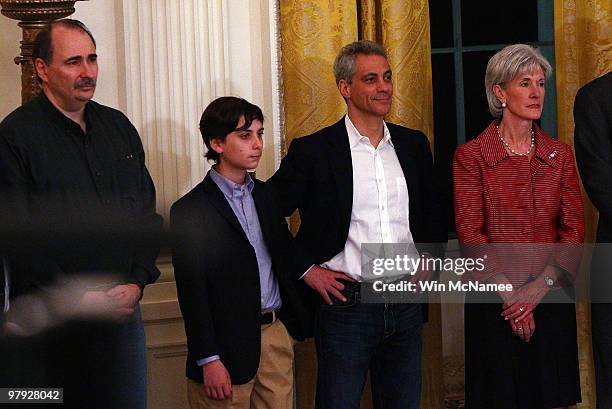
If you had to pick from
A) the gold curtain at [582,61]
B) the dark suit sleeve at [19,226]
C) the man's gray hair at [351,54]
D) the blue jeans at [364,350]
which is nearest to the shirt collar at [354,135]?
the man's gray hair at [351,54]

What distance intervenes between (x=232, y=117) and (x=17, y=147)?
26.3 inches

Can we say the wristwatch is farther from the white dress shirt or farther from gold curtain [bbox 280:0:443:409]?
gold curtain [bbox 280:0:443:409]

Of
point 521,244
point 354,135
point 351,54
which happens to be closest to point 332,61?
point 351,54

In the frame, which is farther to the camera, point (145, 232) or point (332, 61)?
point (332, 61)

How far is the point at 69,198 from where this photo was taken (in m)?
3.05

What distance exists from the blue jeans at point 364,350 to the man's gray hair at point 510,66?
75 centimetres

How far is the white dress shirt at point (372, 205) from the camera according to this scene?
354 cm

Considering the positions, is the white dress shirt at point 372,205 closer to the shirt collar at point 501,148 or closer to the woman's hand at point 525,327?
the shirt collar at point 501,148

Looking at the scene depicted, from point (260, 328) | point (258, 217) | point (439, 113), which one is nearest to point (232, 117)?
point (258, 217)

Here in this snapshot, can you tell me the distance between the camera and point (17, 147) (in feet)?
9.87

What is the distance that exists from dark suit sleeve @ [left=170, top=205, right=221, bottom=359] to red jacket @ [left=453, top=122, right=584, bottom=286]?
0.91 m

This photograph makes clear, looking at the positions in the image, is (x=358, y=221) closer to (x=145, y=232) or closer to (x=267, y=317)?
(x=267, y=317)

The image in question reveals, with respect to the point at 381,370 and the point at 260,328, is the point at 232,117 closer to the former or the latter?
the point at 260,328

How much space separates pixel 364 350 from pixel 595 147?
3.25 feet
